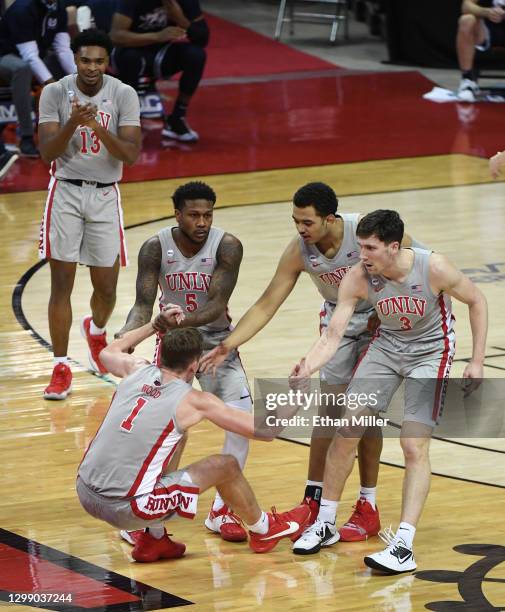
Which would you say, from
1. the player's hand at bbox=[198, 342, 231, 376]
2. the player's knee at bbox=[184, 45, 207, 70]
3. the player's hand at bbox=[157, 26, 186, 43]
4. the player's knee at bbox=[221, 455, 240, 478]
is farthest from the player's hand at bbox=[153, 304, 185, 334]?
the player's knee at bbox=[184, 45, 207, 70]

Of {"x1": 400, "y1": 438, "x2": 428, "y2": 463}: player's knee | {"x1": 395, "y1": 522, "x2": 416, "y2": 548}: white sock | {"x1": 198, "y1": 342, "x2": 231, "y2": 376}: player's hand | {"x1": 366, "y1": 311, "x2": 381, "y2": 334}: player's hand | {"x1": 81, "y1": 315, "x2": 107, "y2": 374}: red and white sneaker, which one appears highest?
{"x1": 366, "y1": 311, "x2": 381, "y2": 334}: player's hand

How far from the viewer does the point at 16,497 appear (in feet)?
21.4

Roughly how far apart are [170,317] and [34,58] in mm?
7841

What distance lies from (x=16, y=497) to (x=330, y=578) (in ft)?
5.44

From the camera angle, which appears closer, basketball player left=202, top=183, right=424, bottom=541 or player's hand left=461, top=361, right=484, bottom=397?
player's hand left=461, top=361, right=484, bottom=397

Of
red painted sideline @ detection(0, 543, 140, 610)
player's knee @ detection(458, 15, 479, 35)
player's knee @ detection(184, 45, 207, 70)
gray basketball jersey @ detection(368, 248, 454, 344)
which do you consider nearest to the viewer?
red painted sideline @ detection(0, 543, 140, 610)

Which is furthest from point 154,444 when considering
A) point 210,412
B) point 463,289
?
point 463,289

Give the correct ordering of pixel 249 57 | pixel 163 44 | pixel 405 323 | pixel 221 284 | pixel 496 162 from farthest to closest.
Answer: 1. pixel 249 57
2. pixel 163 44
3. pixel 496 162
4. pixel 221 284
5. pixel 405 323

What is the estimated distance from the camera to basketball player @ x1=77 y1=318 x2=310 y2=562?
18.3 feet

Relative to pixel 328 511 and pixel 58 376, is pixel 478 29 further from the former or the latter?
pixel 328 511

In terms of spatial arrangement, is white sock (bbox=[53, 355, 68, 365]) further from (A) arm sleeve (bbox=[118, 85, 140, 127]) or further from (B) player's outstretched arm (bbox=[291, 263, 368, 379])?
(B) player's outstretched arm (bbox=[291, 263, 368, 379])

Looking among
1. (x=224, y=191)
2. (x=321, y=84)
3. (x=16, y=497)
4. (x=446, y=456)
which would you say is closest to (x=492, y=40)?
(x=321, y=84)

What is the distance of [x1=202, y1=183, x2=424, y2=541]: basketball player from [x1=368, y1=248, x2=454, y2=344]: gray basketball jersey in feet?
0.99

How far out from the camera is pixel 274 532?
5.93m
